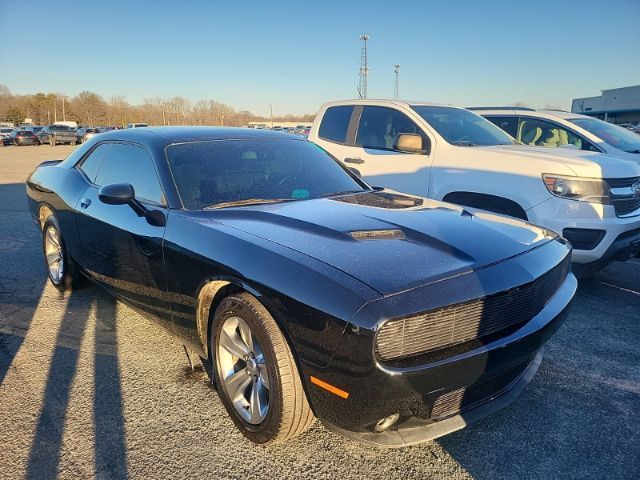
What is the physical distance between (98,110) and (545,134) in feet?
304

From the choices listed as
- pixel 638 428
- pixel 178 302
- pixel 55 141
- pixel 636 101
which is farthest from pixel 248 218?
pixel 636 101

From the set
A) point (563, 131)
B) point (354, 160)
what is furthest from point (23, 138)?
point (563, 131)

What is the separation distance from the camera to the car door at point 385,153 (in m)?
5.32

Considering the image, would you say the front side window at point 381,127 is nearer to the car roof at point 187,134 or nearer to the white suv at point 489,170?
the white suv at point 489,170

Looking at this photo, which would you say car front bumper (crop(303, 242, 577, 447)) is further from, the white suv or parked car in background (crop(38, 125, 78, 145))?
parked car in background (crop(38, 125, 78, 145))

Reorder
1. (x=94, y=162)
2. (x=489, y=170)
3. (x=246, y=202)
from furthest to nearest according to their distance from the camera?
(x=489, y=170) → (x=94, y=162) → (x=246, y=202)

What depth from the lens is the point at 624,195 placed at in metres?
4.43

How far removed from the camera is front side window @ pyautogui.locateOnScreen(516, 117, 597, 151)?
7.27 meters

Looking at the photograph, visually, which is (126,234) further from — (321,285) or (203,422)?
(321,285)

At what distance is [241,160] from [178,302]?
1.11 metres

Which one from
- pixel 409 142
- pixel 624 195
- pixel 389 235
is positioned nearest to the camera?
pixel 389 235

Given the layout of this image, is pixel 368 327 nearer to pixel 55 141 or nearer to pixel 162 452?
pixel 162 452

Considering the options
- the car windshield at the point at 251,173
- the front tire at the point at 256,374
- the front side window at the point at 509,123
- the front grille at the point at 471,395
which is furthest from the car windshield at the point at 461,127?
the front tire at the point at 256,374

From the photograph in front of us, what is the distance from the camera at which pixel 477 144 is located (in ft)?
17.7
